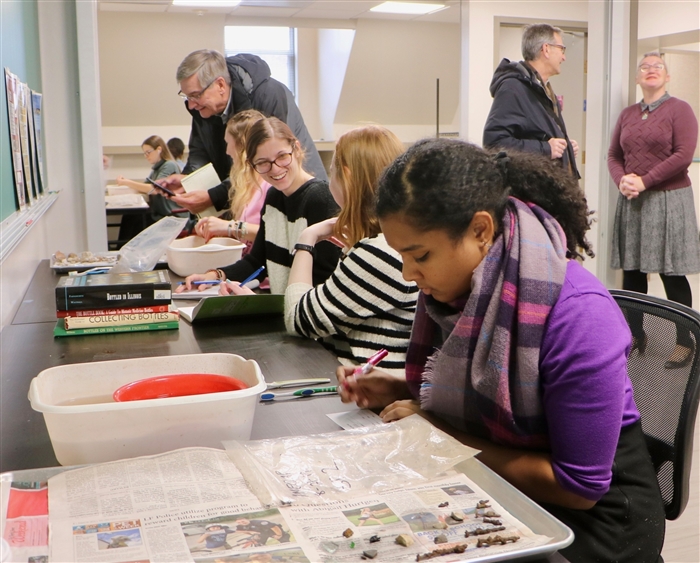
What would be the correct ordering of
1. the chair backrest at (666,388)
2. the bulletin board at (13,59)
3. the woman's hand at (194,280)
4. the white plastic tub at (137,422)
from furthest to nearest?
the bulletin board at (13,59) → the woman's hand at (194,280) → the chair backrest at (666,388) → the white plastic tub at (137,422)

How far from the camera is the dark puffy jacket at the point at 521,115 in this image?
11.9 ft

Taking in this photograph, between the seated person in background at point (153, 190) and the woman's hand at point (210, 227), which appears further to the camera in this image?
the seated person in background at point (153, 190)

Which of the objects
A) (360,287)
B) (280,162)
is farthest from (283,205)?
(360,287)

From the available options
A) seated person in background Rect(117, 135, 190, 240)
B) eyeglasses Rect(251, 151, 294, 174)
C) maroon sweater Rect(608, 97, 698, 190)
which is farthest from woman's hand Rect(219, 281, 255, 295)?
seated person in background Rect(117, 135, 190, 240)

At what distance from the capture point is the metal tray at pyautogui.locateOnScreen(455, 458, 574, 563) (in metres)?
0.68

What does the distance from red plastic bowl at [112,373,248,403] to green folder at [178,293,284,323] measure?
57 cm

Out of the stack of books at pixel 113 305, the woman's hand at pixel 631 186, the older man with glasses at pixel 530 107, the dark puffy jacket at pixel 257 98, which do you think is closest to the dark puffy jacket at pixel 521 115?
the older man with glasses at pixel 530 107

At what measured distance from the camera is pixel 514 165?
1.10 metres

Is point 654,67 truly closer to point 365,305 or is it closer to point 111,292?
point 365,305

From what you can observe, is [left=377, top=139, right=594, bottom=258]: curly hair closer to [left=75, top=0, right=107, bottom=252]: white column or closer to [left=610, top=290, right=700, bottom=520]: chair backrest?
[left=610, top=290, right=700, bottom=520]: chair backrest

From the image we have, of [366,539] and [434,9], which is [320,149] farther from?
[366,539]

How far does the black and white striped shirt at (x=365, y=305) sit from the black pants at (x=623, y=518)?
2.02 ft

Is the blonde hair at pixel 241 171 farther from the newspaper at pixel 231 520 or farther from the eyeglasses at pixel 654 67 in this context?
the newspaper at pixel 231 520

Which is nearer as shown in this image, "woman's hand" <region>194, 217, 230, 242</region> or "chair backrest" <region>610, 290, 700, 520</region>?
"chair backrest" <region>610, 290, 700, 520</region>
